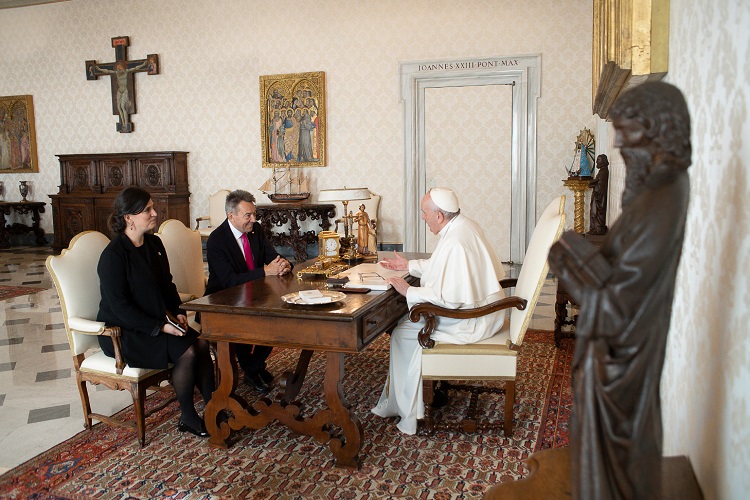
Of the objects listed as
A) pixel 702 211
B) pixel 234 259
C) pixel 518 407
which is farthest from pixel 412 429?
pixel 702 211

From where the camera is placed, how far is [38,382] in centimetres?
463

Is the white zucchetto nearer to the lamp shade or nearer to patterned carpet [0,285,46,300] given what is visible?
the lamp shade

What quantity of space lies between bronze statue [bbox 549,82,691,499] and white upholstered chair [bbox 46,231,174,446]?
2.88m

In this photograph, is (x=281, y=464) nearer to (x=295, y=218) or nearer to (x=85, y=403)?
(x=85, y=403)

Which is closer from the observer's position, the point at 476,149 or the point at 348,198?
the point at 348,198

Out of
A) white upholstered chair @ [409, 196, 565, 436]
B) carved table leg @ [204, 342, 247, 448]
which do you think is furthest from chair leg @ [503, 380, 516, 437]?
carved table leg @ [204, 342, 247, 448]

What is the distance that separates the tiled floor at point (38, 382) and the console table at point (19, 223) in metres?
5.01

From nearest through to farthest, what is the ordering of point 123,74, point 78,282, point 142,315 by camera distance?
1. point 142,315
2. point 78,282
3. point 123,74

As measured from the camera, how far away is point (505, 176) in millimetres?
9227

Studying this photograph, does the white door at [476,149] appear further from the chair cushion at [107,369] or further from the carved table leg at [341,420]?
the chair cushion at [107,369]

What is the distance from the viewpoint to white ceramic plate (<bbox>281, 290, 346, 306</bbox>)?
3.18m

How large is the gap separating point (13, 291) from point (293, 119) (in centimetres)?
481

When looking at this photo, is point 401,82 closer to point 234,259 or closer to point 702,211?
point 234,259

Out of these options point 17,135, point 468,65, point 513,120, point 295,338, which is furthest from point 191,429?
point 17,135
